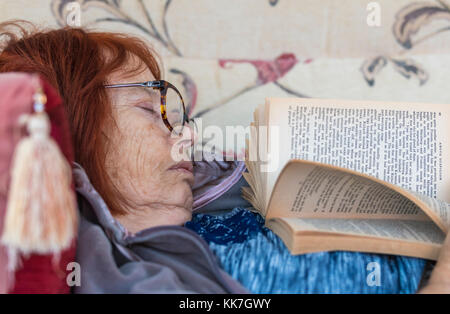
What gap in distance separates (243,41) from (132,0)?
0.29 metres

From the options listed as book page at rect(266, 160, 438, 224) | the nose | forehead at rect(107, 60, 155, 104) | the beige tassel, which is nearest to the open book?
book page at rect(266, 160, 438, 224)

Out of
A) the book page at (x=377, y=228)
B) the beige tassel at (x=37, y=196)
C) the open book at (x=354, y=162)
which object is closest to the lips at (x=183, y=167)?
the open book at (x=354, y=162)

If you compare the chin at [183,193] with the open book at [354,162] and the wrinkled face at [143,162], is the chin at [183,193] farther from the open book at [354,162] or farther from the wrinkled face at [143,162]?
the open book at [354,162]

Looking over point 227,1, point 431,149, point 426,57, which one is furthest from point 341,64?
point 431,149

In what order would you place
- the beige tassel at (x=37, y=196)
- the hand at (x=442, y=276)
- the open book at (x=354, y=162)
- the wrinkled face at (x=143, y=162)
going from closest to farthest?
the beige tassel at (x=37, y=196), the hand at (x=442, y=276), the open book at (x=354, y=162), the wrinkled face at (x=143, y=162)

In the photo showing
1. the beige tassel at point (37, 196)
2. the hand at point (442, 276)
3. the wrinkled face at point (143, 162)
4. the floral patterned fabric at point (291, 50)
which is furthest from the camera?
the floral patterned fabric at point (291, 50)

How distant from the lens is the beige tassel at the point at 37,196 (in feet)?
1.28

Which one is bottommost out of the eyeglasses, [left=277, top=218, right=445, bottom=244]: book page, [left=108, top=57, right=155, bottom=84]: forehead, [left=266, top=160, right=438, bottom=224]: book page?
[left=277, top=218, right=445, bottom=244]: book page

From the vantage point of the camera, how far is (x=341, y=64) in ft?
3.74

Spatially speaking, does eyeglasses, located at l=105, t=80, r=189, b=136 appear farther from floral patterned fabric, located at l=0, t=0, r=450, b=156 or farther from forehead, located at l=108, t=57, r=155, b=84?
floral patterned fabric, located at l=0, t=0, r=450, b=156

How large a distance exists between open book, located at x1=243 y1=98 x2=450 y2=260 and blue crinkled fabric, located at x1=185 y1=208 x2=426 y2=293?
0.11 feet

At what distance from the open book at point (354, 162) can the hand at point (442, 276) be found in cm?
6

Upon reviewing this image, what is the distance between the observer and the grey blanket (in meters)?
0.56

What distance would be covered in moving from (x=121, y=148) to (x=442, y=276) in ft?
1.67
